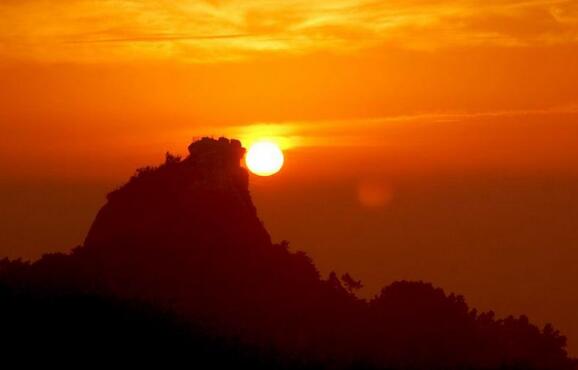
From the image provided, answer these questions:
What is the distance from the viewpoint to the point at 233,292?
2874 inches

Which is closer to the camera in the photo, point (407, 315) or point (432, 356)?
point (432, 356)

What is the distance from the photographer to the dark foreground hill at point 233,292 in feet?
208

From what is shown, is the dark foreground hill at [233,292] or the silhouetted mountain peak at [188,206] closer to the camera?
the dark foreground hill at [233,292]

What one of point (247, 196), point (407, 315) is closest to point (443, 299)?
point (407, 315)

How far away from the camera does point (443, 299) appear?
75.4 meters

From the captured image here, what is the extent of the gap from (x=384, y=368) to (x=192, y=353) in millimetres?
8088

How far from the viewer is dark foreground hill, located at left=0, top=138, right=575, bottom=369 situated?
6334cm

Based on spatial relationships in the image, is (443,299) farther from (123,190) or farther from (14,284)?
(14,284)

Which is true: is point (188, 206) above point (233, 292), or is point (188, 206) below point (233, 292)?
above

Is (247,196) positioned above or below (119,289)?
above

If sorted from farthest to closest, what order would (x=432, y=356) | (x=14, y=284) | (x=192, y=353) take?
(x=432, y=356) < (x=14, y=284) < (x=192, y=353)

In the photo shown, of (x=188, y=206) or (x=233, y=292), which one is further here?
(x=188, y=206)

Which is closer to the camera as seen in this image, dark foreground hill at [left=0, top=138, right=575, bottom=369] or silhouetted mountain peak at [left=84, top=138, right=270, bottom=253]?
dark foreground hill at [left=0, top=138, right=575, bottom=369]

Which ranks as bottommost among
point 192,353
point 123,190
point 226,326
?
point 192,353
